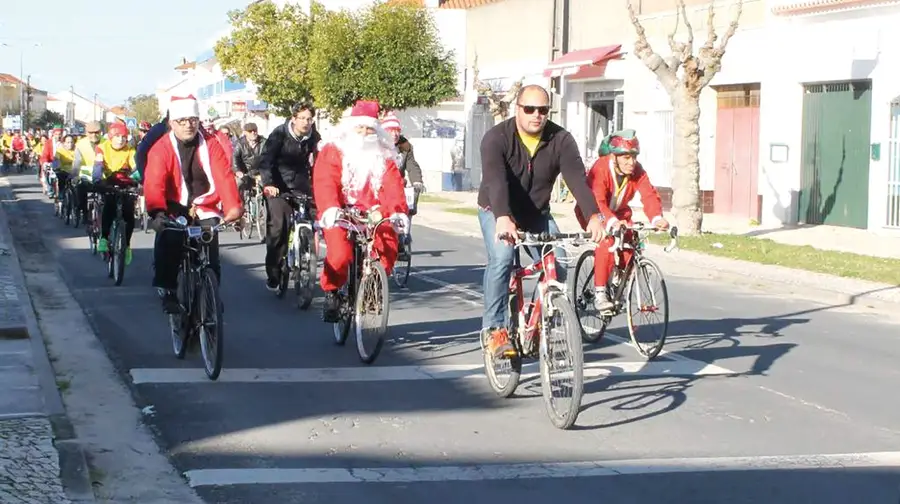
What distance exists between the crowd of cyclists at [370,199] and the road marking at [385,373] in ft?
0.93

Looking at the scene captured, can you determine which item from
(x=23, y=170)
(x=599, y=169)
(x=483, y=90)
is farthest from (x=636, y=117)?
(x=23, y=170)

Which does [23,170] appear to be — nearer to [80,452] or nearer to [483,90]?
[483,90]

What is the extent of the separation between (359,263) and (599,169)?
198 cm

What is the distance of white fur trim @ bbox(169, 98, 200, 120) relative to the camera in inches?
370

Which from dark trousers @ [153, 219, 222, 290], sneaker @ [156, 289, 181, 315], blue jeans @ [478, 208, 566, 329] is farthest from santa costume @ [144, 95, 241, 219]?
blue jeans @ [478, 208, 566, 329]

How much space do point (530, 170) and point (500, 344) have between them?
1.10 meters

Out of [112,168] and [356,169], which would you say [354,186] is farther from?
[112,168]

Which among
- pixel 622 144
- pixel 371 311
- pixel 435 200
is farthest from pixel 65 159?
pixel 622 144

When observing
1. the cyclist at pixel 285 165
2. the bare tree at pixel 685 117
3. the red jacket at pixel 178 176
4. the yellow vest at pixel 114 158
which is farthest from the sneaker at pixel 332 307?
the bare tree at pixel 685 117

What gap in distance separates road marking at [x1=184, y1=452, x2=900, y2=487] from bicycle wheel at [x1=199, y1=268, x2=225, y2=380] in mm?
2158

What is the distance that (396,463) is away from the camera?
22.8 feet

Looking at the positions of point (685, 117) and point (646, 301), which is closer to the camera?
point (646, 301)

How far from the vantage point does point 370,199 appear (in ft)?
34.6

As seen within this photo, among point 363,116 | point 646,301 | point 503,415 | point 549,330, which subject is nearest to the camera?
point 549,330
